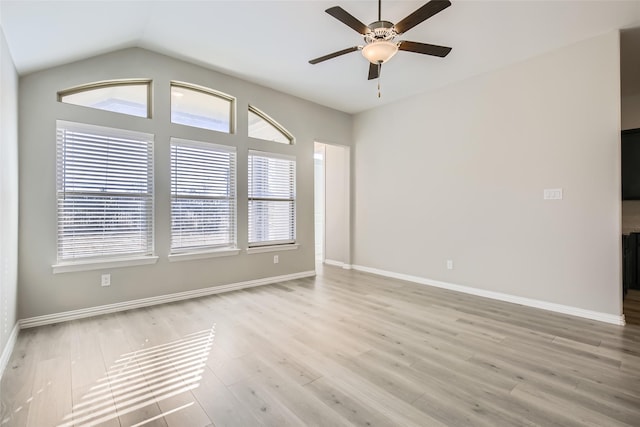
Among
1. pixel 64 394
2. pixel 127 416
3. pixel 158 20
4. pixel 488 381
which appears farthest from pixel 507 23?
pixel 64 394

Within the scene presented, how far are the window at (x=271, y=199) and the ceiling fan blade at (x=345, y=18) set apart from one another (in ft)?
8.50

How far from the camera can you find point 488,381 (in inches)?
80.7

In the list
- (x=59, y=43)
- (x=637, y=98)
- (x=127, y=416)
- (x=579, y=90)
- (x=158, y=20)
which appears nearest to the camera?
(x=127, y=416)

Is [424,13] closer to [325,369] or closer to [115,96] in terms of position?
[325,369]

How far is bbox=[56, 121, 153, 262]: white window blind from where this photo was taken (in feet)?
10.3

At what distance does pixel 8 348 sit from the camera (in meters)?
2.37

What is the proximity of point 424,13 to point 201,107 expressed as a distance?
3085 millimetres

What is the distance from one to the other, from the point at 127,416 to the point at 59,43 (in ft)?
9.99

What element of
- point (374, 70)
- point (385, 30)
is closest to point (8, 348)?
point (385, 30)

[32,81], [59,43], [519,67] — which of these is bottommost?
[32,81]

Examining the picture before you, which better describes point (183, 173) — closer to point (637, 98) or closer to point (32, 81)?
point (32, 81)

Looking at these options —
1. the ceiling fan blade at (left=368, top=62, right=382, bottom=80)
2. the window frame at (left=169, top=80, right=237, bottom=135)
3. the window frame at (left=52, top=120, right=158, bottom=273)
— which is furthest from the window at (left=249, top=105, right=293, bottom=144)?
the ceiling fan blade at (left=368, top=62, right=382, bottom=80)

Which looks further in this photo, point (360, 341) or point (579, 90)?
point (579, 90)

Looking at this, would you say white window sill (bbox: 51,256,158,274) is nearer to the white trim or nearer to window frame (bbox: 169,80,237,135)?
the white trim
